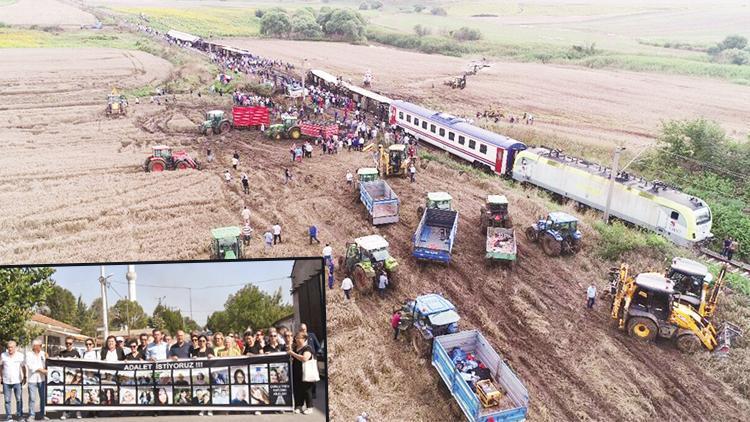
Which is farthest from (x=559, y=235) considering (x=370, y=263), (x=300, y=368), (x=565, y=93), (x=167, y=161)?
(x=565, y=93)

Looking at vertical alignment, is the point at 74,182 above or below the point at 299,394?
below

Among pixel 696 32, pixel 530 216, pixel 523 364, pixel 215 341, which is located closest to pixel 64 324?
pixel 215 341

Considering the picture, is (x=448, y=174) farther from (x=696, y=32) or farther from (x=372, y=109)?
(x=696, y=32)

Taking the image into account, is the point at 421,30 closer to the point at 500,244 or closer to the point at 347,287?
the point at 500,244

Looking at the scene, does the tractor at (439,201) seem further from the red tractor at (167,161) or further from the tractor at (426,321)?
the red tractor at (167,161)

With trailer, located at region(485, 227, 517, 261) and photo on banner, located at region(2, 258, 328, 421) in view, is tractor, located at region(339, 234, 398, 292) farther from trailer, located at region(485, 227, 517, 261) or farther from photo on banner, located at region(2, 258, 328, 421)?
photo on banner, located at region(2, 258, 328, 421)

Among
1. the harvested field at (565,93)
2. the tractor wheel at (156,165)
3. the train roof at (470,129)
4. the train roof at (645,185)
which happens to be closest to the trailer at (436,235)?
the train roof at (645,185)
